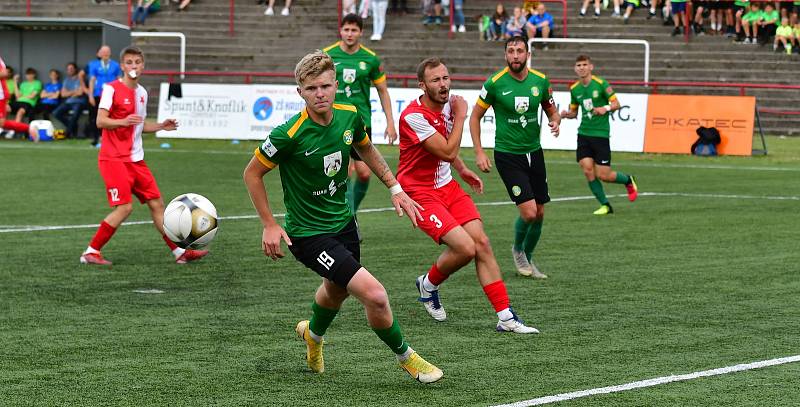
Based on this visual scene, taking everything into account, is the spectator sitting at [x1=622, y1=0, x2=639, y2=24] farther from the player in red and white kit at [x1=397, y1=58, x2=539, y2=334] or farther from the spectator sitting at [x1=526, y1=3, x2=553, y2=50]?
the player in red and white kit at [x1=397, y1=58, x2=539, y2=334]

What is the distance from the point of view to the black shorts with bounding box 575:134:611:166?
18.2 metres

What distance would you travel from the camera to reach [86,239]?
46.2 feet

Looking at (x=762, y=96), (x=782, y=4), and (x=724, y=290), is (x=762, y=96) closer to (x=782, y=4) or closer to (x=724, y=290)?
(x=782, y=4)

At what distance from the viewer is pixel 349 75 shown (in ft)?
47.2

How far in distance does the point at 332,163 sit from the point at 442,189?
94.7 inches

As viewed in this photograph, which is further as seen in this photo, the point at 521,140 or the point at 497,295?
the point at 521,140

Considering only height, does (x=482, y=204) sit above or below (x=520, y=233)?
below

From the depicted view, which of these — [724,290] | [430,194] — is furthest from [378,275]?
[724,290]

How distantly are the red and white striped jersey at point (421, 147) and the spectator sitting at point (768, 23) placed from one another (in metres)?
25.4

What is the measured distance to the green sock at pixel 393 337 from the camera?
7.39m

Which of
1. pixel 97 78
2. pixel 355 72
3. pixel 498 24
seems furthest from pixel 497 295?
pixel 498 24

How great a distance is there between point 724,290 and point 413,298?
2634 mm

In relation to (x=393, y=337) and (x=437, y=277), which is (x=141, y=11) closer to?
(x=437, y=277)

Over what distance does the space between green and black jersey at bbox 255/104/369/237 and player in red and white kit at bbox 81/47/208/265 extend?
490 centimetres
